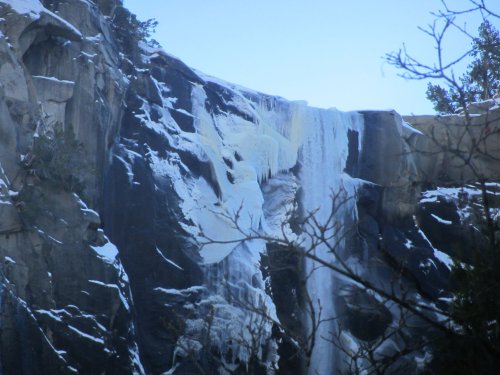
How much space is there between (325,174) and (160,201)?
19.9 feet

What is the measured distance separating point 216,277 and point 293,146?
6125mm

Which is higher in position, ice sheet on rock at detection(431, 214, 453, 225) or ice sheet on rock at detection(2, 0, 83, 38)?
ice sheet on rock at detection(2, 0, 83, 38)

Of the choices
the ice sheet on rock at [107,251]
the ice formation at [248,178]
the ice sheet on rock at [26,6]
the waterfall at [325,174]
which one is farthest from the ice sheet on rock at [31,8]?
the waterfall at [325,174]

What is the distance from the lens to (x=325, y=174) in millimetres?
22922

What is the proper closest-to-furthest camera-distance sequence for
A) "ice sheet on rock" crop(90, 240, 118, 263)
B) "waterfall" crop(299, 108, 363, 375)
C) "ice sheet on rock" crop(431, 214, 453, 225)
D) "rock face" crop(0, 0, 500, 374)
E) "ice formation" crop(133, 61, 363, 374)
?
"rock face" crop(0, 0, 500, 374), "ice sheet on rock" crop(90, 240, 118, 263), "ice formation" crop(133, 61, 363, 374), "waterfall" crop(299, 108, 363, 375), "ice sheet on rock" crop(431, 214, 453, 225)

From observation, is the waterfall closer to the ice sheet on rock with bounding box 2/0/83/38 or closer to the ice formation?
the ice formation

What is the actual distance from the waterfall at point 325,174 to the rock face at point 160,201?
46 mm

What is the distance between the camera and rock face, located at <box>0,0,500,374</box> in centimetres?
1508

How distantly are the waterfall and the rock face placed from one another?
1.8 inches

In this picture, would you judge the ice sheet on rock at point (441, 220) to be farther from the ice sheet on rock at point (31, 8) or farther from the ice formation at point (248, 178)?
the ice sheet on rock at point (31, 8)

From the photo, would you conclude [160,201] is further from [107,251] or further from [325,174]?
[325,174]

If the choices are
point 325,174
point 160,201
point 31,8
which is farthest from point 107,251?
point 325,174

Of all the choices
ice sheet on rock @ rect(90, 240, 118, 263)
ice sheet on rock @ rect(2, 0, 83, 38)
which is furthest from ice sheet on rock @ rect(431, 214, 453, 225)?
ice sheet on rock @ rect(2, 0, 83, 38)

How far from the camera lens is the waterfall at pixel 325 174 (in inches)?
851
